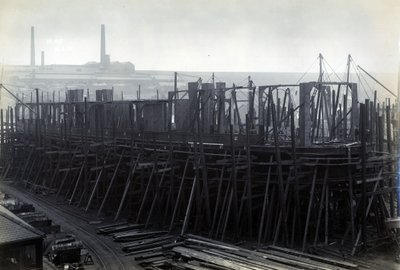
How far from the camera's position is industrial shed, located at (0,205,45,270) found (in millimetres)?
9859

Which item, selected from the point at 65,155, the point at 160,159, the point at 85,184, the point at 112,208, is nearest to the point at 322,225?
the point at 160,159

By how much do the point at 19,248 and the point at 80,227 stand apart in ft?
25.2

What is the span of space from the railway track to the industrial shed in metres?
3.21

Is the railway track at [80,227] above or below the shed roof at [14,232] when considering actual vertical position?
below

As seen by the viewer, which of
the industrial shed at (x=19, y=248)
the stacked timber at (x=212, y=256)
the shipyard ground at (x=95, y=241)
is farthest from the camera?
the shipyard ground at (x=95, y=241)

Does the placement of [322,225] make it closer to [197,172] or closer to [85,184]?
[197,172]

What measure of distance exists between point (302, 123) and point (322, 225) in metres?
3.87

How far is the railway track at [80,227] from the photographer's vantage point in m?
13.6

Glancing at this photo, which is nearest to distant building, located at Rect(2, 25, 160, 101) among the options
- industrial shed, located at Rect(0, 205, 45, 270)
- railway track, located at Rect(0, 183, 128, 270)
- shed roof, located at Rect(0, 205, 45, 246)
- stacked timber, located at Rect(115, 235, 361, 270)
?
railway track, located at Rect(0, 183, 128, 270)

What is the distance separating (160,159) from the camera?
19.9 metres

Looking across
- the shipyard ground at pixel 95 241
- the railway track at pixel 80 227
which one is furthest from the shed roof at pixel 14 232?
the railway track at pixel 80 227

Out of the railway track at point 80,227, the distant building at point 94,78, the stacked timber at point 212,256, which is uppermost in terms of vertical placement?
the distant building at point 94,78

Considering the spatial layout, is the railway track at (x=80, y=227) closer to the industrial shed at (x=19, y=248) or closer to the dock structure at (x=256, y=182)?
the dock structure at (x=256, y=182)

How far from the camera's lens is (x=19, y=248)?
10117 millimetres
